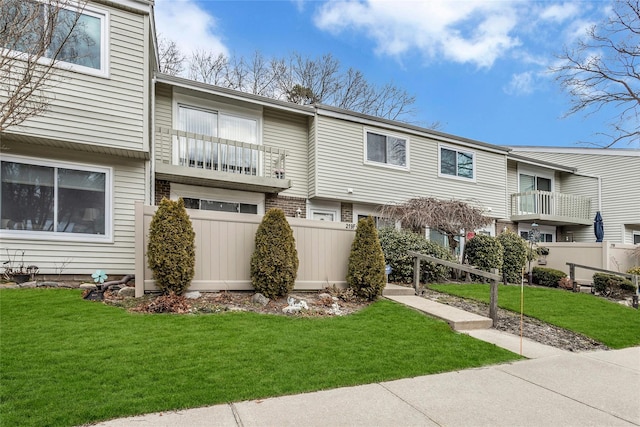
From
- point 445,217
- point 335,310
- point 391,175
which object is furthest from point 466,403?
point 391,175

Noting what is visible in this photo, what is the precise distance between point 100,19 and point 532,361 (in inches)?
405

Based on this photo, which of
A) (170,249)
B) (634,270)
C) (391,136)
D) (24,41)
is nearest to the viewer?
(24,41)

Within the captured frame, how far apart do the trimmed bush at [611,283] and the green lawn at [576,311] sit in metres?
1.29

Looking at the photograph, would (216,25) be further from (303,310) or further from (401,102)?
(401,102)

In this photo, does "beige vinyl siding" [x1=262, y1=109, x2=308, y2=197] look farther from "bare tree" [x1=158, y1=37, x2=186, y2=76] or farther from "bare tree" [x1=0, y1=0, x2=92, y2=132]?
"bare tree" [x1=158, y1=37, x2=186, y2=76]

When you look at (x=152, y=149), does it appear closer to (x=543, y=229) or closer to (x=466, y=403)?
(x=466, y=403)

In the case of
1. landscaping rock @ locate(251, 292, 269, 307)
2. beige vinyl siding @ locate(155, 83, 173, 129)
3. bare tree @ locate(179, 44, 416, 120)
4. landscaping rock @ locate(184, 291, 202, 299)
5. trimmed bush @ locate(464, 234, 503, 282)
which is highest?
bare tree @ locate(179, 44, 416, 120)

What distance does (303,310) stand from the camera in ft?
21.9

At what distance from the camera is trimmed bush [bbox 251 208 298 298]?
7105 millimetres

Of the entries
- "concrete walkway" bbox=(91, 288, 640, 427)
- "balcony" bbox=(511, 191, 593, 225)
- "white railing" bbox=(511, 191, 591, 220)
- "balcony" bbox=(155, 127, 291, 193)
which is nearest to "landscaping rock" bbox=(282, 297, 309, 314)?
"concrete walkway" bbox=(91, 288, 640, 427)

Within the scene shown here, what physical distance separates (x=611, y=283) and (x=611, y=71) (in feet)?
33.5

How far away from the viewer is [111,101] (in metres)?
8.16

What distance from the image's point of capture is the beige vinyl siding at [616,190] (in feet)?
57.4

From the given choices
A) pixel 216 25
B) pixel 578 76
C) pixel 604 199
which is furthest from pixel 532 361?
pixel 604 199
